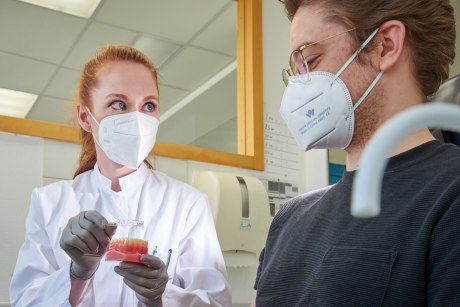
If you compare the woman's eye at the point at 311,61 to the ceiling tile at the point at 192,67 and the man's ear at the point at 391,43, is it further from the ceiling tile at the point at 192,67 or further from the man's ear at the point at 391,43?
the ceiling tile at the point at 192,67

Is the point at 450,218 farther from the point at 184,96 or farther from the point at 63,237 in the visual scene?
the point at 184,96

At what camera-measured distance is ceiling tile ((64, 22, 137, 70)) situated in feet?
11.8

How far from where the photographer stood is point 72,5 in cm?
333

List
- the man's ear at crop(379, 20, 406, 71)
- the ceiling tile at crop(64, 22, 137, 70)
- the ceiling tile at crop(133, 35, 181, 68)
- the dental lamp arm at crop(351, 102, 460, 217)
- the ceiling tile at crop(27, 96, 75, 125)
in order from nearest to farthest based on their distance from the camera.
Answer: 1. the dental lamp arm at crop(351, 102, 460, 217)
2. the man's ear at crop(379, 20, 406, 71)
3. the ceiling tile at crop(64, 22, 137, 70)
4. the ceiling tile at crop(133, 35, 181, 68)
5. the ceiling tile at crop(27, 96, 75, 125)

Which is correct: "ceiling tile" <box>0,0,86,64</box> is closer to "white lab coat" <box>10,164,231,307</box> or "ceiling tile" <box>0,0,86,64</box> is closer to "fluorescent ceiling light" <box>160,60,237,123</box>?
"fluorescent ceiling light" <box>160,60,237,123</box>

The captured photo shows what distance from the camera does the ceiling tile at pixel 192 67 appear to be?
405 cm

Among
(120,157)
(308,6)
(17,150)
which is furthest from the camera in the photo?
(17,150)

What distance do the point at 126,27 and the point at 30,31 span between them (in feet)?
2.30

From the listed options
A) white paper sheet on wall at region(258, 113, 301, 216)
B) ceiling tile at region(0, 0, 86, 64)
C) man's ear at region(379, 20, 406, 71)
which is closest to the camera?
man's ear at region(379, 20, 406, 71)

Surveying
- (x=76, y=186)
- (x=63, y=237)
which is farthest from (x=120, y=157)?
(x=63, y=237)

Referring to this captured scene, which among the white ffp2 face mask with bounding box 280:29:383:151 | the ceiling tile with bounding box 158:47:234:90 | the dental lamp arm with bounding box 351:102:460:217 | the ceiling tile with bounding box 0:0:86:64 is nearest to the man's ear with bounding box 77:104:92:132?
the white ffp2 face mask with bounding box 280:29:383:151

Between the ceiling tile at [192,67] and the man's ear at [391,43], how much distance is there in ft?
10.2

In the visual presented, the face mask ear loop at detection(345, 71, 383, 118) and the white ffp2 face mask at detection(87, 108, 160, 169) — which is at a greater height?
the white ffp2 face mask at detection(87, 108, 160, 169)

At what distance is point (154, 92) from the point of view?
1.72 m
